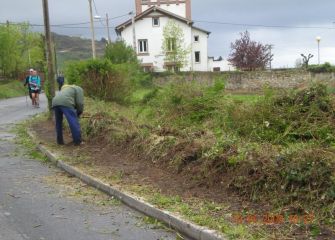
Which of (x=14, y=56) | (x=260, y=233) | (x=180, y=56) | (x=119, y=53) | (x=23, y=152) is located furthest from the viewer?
(x=180, y=56)

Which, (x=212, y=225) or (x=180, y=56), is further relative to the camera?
(x=180, y=56)

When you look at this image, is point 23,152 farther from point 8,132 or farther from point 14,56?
point 14,56

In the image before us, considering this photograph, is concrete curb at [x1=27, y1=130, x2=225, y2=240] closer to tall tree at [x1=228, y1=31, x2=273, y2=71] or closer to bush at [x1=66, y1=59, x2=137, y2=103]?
bush at [x1=66, y1=59, x2=137, y2=103]

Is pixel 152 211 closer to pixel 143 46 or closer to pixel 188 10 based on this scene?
pixel 143 46

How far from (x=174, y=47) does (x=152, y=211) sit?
53453 millimetres

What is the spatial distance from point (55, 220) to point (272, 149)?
10.4ft

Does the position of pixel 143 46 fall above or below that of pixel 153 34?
below

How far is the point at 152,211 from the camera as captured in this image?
6.79 m

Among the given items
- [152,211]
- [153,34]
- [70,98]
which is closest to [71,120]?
[70,98]

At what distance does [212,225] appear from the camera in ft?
19.2

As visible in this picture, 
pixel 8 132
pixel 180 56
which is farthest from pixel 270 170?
pixel 180 56

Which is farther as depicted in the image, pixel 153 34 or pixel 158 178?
pixel 153 34

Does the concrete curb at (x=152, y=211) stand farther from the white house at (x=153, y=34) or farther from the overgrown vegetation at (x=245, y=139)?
the white house at (x=153, y=34)

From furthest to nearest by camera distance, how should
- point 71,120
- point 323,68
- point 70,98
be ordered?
point 323,68 < point 70,98 < point 71,120
